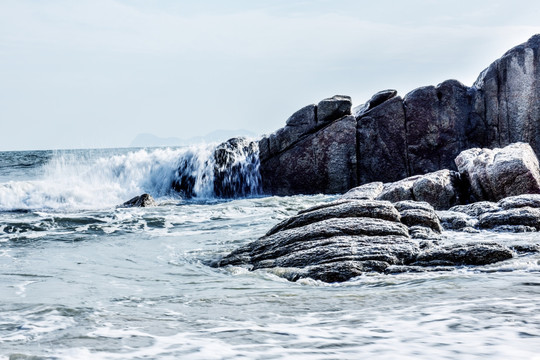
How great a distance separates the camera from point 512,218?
11.8m

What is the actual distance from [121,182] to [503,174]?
62.8 feet

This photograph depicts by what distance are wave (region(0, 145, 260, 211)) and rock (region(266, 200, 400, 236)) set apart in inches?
591

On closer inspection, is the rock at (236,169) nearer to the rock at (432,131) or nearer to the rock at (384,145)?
the rock at (384,145)

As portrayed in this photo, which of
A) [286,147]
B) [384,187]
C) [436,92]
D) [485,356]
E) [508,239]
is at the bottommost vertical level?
[485,356]

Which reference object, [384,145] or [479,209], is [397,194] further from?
[384,145]

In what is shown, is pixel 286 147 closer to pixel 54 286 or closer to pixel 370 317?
pixel 54 286

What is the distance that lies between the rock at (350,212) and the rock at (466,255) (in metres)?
Answer: 1.79

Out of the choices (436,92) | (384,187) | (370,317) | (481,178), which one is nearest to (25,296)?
(370,317)

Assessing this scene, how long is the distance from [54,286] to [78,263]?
95.4 inches

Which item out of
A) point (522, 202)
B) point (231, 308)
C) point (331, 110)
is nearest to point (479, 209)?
point (522, 202)

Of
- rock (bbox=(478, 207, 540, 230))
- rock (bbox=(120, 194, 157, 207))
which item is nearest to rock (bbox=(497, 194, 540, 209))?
rock (bbox=(478, 207, 540, 230))

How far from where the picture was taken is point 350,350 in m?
5.23

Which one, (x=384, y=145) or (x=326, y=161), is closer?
(x=384, y=145)

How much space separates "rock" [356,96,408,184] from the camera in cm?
2495
